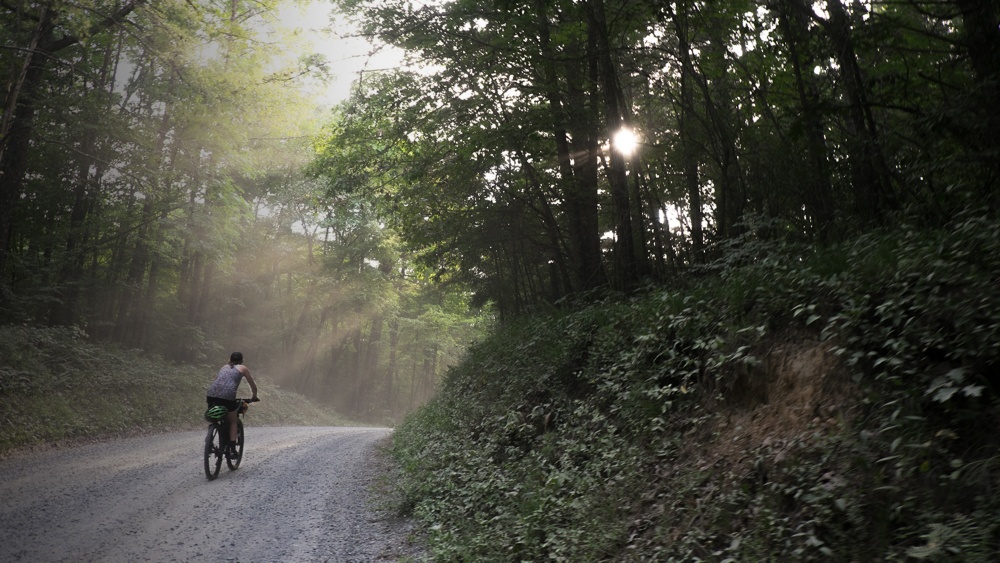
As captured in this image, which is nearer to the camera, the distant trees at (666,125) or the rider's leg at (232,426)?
the distant trees at (666,125)

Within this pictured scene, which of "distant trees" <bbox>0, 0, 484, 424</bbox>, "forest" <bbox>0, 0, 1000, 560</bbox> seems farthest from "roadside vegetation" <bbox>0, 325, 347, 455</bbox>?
"distant trees" <bbox>0, 0, 484, 424</bbox>

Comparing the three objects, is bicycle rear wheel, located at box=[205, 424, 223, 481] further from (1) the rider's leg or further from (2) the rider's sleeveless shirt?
(2) the rider's sleeveless shirt

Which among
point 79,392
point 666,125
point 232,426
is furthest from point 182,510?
point 666,125

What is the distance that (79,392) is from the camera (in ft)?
47.3

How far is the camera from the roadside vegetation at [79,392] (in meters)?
11.9

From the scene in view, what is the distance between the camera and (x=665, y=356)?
629 cm

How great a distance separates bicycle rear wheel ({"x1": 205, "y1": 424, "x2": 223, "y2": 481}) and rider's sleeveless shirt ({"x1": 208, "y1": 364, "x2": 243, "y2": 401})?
20.5 inches

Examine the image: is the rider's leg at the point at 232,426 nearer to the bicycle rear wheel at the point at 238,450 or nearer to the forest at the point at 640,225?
the bicycle rear wheel at the point at 238,450

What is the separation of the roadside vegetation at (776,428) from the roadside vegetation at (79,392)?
9.10 m

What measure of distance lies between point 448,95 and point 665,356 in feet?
28.4

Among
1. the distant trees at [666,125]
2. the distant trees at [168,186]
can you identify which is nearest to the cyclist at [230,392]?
the distant trees at [666,125]

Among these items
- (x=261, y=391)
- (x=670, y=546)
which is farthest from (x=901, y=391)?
(x=261, y=391)

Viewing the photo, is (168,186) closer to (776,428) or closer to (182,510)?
(182,510)

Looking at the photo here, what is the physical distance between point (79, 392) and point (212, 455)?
7553mm
